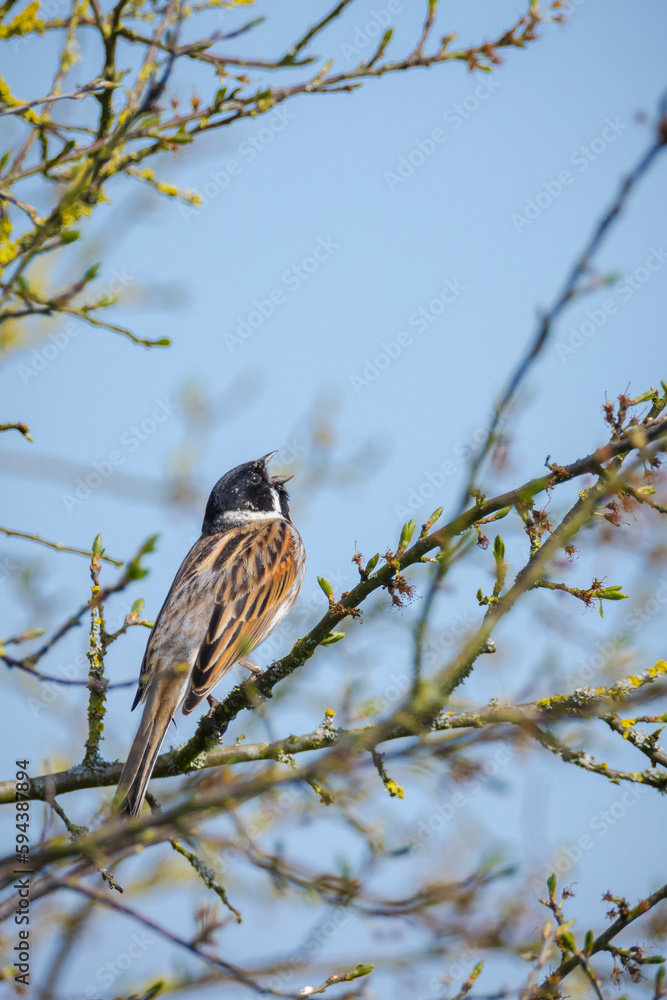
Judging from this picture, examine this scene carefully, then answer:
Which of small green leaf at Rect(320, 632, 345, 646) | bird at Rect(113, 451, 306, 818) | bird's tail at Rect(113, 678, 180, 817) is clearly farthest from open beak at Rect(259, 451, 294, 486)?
small green leaf at Rect(320, 632, 345, 646)

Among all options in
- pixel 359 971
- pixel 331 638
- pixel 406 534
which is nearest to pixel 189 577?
pixel 331 638

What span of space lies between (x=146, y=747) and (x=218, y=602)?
1546 mm

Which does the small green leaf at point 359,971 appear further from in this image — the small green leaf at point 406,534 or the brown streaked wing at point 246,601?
the brown streaked wing at point 246,601

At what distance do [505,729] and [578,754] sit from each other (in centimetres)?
204

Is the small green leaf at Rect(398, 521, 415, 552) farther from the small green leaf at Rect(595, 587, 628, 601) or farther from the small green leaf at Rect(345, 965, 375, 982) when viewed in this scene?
the small green leaf at Rect(345, 965, 375, 982)

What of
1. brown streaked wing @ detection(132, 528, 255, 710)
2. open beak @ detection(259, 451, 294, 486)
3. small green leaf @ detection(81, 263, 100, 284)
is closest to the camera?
small green leaf @ detection(81, 263, 100, 284)

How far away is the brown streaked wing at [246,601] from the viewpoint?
523 cm

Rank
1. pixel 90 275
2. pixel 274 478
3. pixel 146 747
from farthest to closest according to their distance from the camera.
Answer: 1. pixel 274 478
2. pixel 146 747
3. pixel 90 275

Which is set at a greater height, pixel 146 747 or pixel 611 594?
pixel 146 747

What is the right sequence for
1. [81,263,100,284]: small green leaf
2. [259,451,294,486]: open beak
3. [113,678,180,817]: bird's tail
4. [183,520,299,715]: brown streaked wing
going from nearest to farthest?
[81,263,100,284]: small green leaf < [113,678,180,817]: bird's tail < [183,520,299,715]: brown streaked wing < [259,451,294,486]: open beak

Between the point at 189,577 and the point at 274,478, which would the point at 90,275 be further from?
the point at 274,478

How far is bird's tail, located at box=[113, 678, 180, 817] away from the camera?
13.4 ft

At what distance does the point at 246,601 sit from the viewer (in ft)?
19.3

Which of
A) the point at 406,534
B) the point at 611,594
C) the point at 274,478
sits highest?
the point at 274,478
